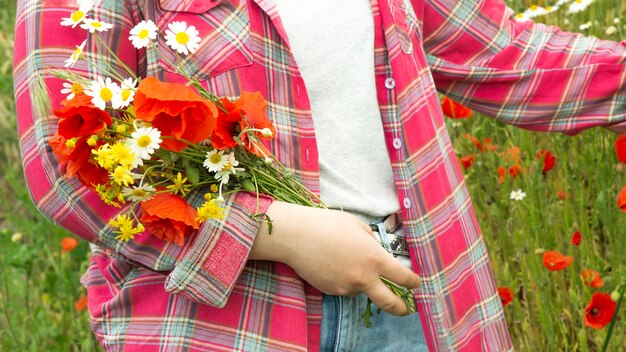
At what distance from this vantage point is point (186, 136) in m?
0.85

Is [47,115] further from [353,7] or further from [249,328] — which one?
[353,7]

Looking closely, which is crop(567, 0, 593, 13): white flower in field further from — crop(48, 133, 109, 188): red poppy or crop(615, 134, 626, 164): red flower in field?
crop(48, 133, 109, 188): red poppy

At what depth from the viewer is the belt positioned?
1.12 metres

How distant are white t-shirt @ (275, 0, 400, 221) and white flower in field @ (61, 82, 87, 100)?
30cm

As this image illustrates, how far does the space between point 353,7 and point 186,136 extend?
390mm

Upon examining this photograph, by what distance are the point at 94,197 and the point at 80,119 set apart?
128 millimetres

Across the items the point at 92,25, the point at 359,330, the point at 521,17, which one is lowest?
the point at 359,330

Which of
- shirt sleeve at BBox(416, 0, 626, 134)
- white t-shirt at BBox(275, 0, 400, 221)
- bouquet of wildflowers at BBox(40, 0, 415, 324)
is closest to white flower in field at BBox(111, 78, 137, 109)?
bouquet of wildflowers at BBox(40, 0, 415, 324)

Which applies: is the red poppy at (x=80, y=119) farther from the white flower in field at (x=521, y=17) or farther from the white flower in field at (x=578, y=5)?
the white flower in field at (x=578, y=5)

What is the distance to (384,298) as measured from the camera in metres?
0.96

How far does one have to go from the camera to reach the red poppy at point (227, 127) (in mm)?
875

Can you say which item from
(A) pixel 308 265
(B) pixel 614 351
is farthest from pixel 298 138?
(B) pixel 614 351

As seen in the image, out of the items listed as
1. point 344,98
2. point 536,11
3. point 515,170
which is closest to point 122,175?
point 344,98

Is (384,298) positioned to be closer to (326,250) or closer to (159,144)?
(326,250)
